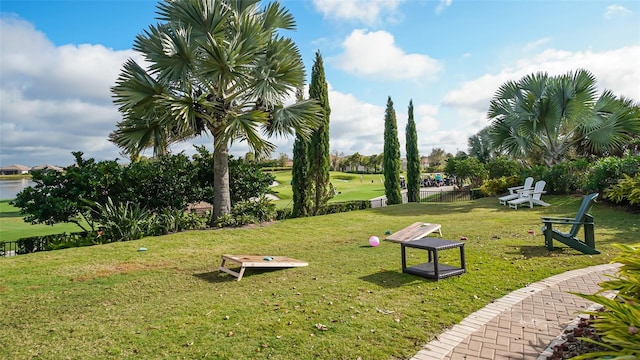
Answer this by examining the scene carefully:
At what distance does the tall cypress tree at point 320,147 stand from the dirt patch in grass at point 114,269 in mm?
8202

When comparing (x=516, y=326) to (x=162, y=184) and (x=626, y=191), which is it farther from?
(x=626, y=191)

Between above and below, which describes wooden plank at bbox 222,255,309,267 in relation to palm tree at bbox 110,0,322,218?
below

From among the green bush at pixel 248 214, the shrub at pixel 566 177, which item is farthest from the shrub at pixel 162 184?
the shrub at pixel 566 177

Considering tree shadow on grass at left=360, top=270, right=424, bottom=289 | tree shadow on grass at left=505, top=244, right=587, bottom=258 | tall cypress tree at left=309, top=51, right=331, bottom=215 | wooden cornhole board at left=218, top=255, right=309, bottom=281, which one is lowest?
tree shadow on grass at left=505, top=244, right=587, bottom=258

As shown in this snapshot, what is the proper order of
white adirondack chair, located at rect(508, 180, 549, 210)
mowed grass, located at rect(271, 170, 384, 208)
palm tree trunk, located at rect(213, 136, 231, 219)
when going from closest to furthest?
1. palm tree trunk, located at rect(213, 136, 231, 219)
2. white adirondack chair, located at rect(508, 180, 549, 210)
3. mowed grass, located at rect(271, 170, 384, 208)

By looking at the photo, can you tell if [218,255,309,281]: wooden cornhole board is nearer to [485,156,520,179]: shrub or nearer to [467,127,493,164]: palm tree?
[485,156,520,179]: shrub

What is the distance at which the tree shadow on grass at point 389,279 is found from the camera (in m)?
5.02

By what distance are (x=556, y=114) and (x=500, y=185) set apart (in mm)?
4220

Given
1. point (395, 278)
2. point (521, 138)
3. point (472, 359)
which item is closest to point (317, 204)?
point (395, 278)

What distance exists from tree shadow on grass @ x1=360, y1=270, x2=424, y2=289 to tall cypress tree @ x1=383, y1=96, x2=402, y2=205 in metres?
12.9

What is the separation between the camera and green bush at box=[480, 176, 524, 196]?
17558mm

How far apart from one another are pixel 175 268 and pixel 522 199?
503 inches

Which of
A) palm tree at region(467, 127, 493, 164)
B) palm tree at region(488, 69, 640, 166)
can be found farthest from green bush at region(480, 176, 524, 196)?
palm tree at region(467, 127, 493, 164)

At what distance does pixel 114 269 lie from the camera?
6.29 meters
